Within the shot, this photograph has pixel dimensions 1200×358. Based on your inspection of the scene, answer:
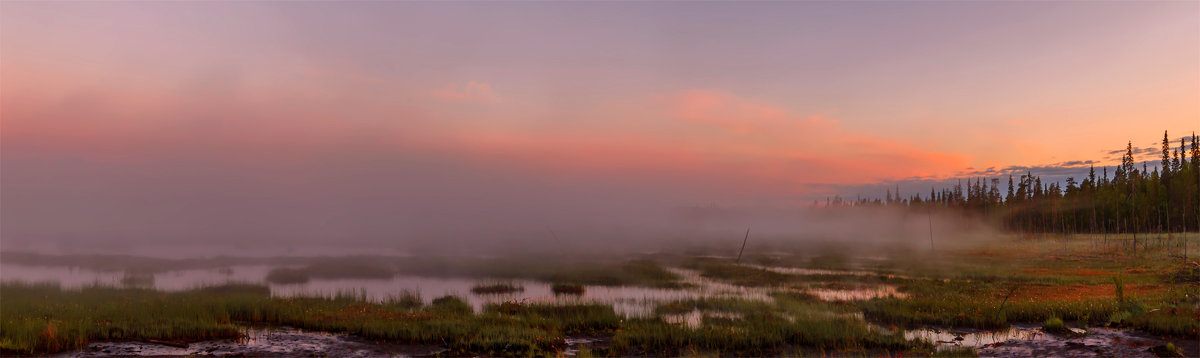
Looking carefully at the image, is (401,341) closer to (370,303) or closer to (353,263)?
(370,303)

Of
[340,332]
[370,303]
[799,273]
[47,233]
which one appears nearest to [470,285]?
[370,303]

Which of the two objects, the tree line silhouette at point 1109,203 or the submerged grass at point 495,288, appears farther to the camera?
the tree line silhouette at point 1109,203

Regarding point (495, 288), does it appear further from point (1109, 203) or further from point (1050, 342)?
point (1109, 203)

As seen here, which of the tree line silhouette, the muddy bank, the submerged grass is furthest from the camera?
the tree line silhouette

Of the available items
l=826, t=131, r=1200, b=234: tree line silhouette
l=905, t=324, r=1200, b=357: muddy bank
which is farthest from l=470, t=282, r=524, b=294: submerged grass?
l=826, t=131, r=1200, b=234: tree line silhouette

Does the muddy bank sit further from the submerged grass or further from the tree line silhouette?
the tree line silhouette

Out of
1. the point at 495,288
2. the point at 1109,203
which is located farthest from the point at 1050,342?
the point at 1109,203

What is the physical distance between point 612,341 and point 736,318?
708 centimetres

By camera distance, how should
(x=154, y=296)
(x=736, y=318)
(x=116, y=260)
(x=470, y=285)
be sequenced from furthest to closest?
(x=116, y=260)
(x=470, y=285)
(x=154, y=296)
(x=736, y=318)

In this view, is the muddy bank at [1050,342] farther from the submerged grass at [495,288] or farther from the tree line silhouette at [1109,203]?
the tree line silhouette at [1109,203]

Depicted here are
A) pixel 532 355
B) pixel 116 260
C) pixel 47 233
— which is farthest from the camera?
A: pixel 47 233

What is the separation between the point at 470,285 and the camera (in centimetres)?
3738

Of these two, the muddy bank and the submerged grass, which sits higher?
the muddy bank

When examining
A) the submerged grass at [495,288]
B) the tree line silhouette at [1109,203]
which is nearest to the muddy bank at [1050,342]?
the submerged grass at [495,288]
